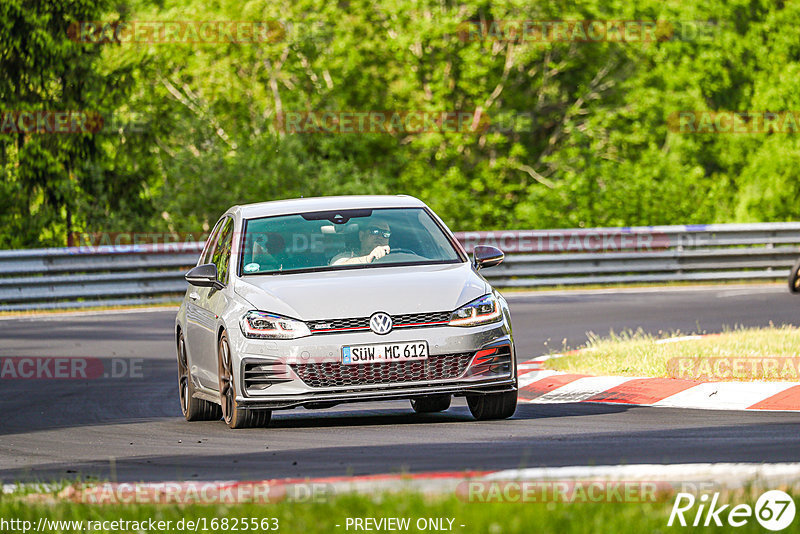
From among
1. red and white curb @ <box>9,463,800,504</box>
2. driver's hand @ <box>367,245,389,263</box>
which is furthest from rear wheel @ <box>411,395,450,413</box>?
red and white curb @ <box>9,463,800,504</box>

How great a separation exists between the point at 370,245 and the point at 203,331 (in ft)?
4.46

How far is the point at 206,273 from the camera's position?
1061 centimetres

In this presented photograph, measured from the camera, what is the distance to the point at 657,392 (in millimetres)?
11117

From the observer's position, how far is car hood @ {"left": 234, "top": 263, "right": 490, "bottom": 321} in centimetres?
951

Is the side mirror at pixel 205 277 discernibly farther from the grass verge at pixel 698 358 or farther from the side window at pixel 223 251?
the grass verge at pixel 698 358

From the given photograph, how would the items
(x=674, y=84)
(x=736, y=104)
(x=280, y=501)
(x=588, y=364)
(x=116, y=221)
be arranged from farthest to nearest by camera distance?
1. (x=736, y=104)
2. (x=674, y=84)
3. (x=116, y=221)
4. (x=588, y=364)
5. (x=280, y=501)

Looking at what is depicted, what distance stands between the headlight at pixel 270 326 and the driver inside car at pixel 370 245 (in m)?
1.01

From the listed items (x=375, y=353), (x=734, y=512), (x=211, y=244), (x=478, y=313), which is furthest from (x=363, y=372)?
(x=734, y=512)

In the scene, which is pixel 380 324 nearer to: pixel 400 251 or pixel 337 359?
pixel 337 359

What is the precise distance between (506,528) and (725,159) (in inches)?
1998

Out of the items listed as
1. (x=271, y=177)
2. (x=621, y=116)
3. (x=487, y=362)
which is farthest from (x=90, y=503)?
(x=621, y=116)

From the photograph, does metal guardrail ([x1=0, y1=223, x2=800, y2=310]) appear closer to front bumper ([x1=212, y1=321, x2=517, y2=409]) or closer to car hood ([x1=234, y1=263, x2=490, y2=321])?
car hood ([x1=234, y1=263, x2=490, y2=321])

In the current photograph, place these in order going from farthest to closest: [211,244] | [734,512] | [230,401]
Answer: [211,244] < [230,401] < [734,512]

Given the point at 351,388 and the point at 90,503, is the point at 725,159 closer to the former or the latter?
the point at 351,388
